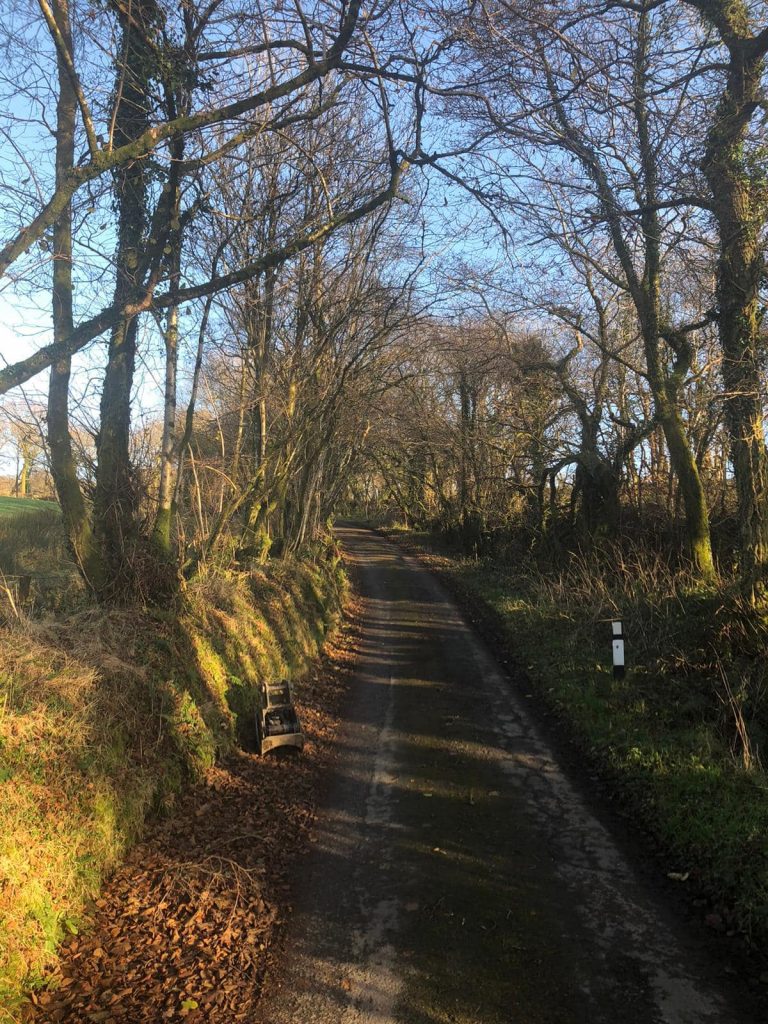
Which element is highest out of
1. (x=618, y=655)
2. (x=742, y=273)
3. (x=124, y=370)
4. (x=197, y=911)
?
(x=742, y=273)

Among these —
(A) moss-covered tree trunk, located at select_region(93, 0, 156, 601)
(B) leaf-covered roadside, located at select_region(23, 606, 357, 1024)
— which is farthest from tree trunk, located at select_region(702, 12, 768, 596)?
(A) moss-covered tree trunk, located at select_region(93, 0, 156, 601)

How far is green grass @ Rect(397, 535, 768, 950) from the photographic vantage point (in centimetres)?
464

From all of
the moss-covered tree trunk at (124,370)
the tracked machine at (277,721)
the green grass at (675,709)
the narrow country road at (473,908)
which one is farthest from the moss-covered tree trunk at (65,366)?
the green grass at (675,709)

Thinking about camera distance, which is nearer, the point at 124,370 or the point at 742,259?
the point at 124,370

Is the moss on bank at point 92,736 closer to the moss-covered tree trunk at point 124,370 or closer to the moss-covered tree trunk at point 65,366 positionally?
the moss-covered tree trunk at point 124,370

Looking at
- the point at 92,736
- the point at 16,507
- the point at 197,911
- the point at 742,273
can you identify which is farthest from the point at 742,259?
the point at 16,507

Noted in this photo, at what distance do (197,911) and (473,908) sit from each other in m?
1.83

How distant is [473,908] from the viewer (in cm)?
432

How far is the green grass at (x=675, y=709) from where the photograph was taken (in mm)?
Result: 4645

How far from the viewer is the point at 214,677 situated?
7.35 m

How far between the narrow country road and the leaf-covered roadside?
0.22m

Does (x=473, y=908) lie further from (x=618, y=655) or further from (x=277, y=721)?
(x=618, y=655)

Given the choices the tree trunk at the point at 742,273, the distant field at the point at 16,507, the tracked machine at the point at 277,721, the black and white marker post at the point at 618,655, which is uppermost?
the tree trunk at the point at 742,273

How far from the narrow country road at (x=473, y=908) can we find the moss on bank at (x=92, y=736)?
1.38 m
